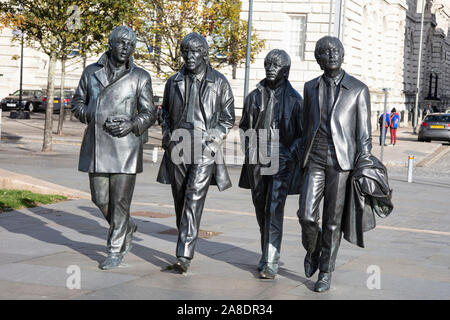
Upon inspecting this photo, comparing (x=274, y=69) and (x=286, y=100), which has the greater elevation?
(x=274, y=69)

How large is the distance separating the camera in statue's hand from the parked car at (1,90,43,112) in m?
35.6

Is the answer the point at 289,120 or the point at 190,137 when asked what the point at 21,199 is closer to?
the point at 190,137

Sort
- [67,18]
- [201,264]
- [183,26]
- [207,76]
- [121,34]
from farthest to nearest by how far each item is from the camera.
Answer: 1. [183,26]
2. [67,18]
3. [201,264]
4. [207,76]
5. [121,34]

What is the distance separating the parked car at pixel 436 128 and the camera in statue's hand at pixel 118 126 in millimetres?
30375

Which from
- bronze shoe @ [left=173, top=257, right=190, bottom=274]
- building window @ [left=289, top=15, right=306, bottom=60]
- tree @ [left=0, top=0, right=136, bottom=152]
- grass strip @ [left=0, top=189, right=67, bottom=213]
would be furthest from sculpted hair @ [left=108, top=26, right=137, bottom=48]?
building window @ [left=289, top=15, right=306, bottom=60]

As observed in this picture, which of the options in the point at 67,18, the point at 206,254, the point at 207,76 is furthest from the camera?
the point at 67,18

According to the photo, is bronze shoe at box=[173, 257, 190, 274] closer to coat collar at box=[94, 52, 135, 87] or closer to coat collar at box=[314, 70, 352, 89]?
coat collar at box=[94, 52, 135, 87]

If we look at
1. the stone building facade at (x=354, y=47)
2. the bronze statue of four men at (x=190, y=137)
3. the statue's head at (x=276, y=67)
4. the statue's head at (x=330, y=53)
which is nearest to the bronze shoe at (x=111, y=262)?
the bronze statue of four men at (x=190, y=137)

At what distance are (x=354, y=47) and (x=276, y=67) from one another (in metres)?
30.3

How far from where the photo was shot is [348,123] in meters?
6.49

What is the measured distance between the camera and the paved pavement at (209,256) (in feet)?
20.8

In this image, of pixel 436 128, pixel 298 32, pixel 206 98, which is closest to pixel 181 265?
pixel 206 98

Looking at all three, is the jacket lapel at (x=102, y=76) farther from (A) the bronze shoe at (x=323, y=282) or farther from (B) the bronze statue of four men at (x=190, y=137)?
(A) the bronze shoe at (x=323, y=282)

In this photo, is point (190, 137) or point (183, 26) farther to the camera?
point (183, 26)
